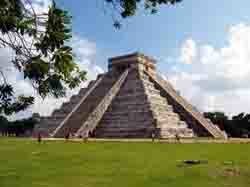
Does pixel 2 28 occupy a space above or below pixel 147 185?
above

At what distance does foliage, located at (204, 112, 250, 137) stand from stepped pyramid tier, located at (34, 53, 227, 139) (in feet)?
48.6

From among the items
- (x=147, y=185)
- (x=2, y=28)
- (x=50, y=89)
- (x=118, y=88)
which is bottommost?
(x=147, y=185)

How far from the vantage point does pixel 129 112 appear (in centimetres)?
4588

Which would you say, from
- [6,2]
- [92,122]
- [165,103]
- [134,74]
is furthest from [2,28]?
[134,74]

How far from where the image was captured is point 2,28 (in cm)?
482

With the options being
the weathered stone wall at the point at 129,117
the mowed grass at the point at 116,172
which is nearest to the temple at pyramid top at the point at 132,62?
the weathered stone wall at the point at 129,117

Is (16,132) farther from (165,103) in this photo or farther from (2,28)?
(2,28)

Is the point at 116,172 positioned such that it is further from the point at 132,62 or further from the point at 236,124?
the point at 236,124

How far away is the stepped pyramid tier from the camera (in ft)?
142

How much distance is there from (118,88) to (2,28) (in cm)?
4803

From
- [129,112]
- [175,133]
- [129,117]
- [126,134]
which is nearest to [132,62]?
[129,112]

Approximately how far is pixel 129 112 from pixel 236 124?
30.2 m

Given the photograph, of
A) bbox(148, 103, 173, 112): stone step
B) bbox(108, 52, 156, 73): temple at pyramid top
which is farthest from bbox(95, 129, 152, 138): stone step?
bbox(108, 52, 156, 73): temple at pyramid top

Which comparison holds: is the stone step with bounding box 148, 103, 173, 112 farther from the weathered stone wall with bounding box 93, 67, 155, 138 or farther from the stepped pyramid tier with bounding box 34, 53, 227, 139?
the weathered stone wall with bounding box 93, 67, 155, 138
